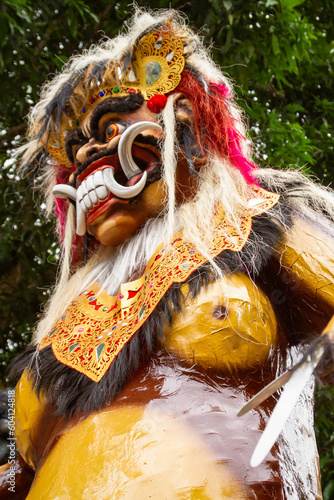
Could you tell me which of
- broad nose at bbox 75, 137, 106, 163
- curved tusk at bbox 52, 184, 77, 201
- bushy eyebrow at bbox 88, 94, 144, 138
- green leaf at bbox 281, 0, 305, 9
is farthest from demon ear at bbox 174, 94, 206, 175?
→ green leaf at bbox 281, 0, 305, 9

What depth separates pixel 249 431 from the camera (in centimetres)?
135

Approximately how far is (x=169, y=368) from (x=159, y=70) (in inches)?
36.2

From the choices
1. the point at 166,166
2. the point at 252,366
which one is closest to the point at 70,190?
the point at 166,166

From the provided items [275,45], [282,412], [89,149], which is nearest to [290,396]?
[282,412]

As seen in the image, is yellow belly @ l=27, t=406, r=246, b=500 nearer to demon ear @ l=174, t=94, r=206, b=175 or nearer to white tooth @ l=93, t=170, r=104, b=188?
white tooth @ l=93, t=170, r=104, b=188

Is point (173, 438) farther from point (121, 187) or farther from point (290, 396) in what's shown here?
point (121, 187)

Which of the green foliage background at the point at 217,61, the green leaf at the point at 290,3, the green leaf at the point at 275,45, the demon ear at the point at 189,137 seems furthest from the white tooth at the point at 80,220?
the green leaf at the point at 290,3

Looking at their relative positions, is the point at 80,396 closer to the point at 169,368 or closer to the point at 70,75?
the point at 169,368

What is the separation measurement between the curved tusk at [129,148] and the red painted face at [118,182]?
2 centimetres

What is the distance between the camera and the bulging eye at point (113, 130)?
1.76 meters

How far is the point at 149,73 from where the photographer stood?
189 cm

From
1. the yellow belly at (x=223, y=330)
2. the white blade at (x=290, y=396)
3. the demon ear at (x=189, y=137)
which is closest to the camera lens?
the white blade at (x=290, y=396)

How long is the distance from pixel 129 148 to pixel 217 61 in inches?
60.1

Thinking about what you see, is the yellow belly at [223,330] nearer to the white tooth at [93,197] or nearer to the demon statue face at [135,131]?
the demon statue face at [135,131]
